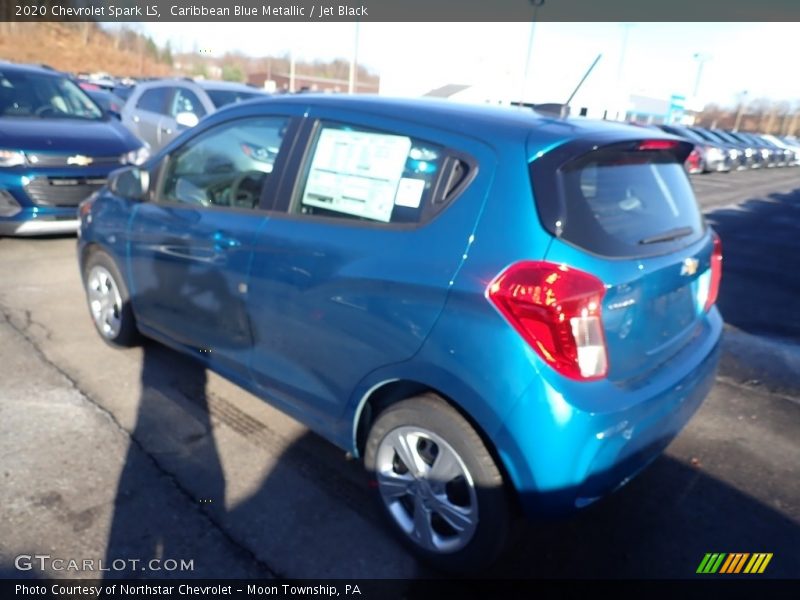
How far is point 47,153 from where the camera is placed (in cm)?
589

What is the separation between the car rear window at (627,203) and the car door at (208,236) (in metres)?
1.44

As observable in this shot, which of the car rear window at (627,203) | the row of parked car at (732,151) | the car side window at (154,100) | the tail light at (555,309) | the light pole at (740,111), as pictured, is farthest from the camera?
the light pole at (740,111)

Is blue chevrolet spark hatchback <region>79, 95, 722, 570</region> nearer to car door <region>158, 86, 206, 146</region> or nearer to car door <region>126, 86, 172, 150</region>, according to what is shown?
car door <region>158, 86, 206, 146</region>

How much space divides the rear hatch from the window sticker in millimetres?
610

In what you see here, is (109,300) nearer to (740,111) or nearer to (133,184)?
(133,184)

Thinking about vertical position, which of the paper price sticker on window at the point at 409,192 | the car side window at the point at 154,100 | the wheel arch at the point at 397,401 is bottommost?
the wheel arch at the point at 397,401

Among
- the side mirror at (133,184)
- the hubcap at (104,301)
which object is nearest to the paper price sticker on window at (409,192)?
the side mirror at (133,184)

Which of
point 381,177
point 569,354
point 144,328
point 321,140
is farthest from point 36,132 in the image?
point 569,354

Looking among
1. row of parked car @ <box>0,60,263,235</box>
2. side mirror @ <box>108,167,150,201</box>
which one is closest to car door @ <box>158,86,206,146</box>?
row of parked car @ <box>0,60,263,235</box>

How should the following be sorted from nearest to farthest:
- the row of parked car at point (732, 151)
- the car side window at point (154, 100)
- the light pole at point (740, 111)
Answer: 1. the car side window at point (154, 100)
2. the row of parked car at point (732, 151)
3. the light pole at point (740, 111)

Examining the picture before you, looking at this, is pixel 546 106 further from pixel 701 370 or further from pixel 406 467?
pixel 406 467

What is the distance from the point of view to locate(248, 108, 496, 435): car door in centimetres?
220

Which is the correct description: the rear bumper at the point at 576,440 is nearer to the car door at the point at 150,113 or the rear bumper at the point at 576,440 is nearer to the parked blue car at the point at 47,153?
the parked blue car at the point at 47,153

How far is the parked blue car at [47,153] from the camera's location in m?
5.72
